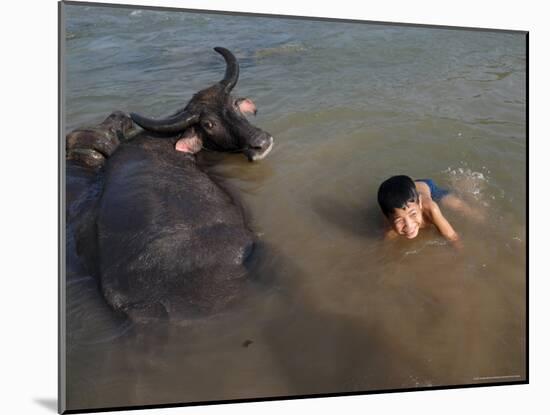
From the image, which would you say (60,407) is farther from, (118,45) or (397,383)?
(118,45)

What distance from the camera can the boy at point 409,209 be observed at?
287 cm

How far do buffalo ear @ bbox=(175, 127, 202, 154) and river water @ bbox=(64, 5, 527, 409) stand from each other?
5.1 inches

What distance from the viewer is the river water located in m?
2.47

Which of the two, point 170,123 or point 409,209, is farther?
point 170,123

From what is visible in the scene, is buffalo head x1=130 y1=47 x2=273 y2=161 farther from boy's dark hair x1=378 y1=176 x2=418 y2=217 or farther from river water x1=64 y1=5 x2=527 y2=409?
boy's dark hair x1=378 y1=176 x2=418 y2=217

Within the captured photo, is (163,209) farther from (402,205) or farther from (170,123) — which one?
(402,205)

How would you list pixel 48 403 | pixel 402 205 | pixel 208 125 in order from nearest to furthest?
pixel 48 403, pixel 402 205, pixel 208 125

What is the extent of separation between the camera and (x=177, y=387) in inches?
95.7

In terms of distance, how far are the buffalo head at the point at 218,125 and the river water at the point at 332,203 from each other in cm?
11

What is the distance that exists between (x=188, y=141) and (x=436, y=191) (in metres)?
1.53

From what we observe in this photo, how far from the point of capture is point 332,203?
324 centimetres

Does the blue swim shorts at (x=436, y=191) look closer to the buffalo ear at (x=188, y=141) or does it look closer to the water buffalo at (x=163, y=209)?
the water buffalo at (x=163, y=209)

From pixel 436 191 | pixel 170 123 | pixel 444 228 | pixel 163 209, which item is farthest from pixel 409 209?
pixel 170 123

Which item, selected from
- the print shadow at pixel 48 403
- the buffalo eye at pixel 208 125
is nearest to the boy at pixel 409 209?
the buffalo eye at pixel 208 125
